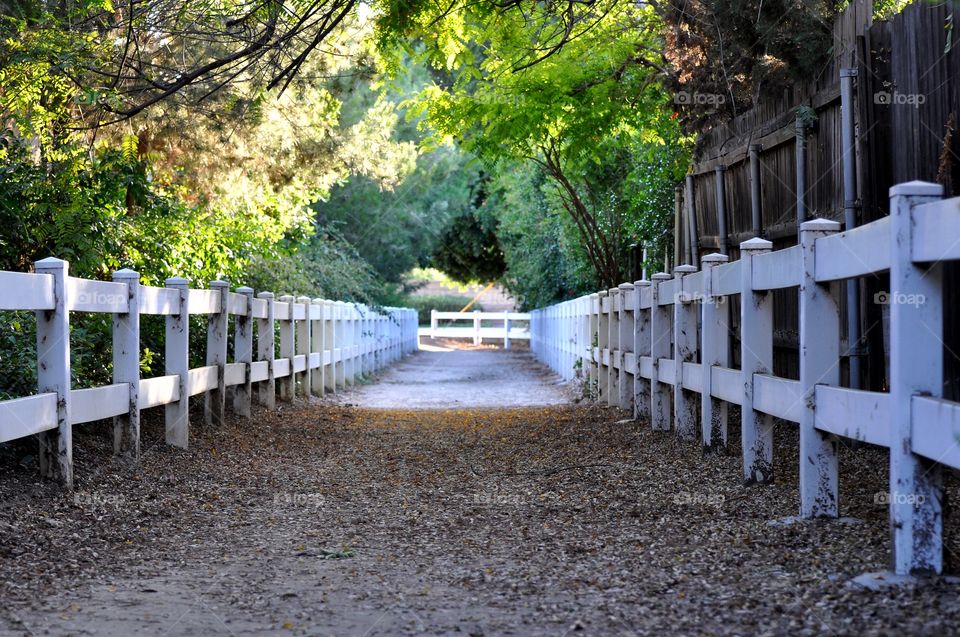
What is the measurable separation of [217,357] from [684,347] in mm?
4121

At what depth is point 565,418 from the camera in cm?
1180

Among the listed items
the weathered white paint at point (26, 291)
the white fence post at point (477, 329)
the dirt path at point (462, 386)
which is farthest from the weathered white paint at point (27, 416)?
the white fence post at point (477, 329)

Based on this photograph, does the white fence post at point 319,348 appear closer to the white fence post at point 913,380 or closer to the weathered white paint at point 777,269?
the weathered white paint at point 777,269

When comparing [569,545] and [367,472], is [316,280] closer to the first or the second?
[367,472]

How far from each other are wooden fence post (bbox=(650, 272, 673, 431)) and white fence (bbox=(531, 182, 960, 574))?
0.61 m

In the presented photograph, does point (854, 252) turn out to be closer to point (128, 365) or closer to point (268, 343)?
point (128, 365)

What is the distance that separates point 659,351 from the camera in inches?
383

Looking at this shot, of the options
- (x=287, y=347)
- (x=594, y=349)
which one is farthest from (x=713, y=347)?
(x=287, y=347)

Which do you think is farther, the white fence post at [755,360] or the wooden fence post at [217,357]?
the wooden fence post at [217,357]

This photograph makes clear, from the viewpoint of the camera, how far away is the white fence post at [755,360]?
6367 millimetres

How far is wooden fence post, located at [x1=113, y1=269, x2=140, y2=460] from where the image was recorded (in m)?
7.57

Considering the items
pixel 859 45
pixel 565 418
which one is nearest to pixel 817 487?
pixel 859 45

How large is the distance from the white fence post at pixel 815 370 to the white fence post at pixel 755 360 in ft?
3.02

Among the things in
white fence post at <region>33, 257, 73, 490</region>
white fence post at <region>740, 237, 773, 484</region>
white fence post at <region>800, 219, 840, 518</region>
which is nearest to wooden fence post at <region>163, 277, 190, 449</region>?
white fence post at <region>33, 257, 73, 490</region>
